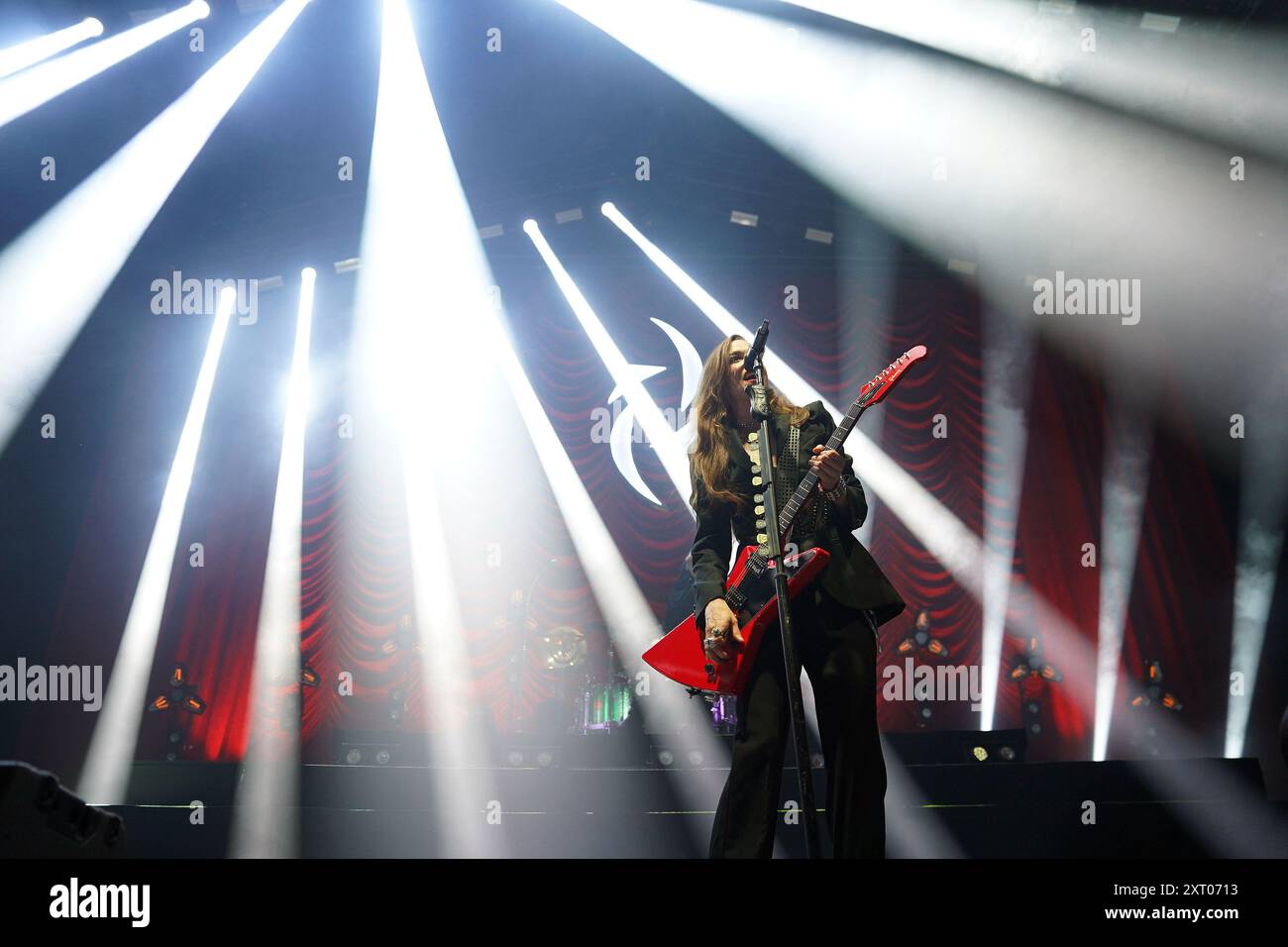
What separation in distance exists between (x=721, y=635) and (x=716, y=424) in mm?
591

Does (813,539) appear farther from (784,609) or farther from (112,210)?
(112,210)

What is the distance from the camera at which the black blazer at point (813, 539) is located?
7.86 feet

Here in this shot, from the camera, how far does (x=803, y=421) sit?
103 inches

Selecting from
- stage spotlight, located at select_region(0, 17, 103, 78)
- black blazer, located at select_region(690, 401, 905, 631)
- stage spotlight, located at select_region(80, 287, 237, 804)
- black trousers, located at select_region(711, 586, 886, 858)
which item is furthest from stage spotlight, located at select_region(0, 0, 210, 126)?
black trousers, located at select_region(711, 586, 886, 858)

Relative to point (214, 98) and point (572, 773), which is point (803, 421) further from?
point (214, 98)

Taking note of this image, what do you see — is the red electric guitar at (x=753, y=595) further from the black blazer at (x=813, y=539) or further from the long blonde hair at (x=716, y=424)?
the long blonde hair at (x=716, y=424)

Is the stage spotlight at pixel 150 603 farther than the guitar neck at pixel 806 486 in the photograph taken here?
Yes
